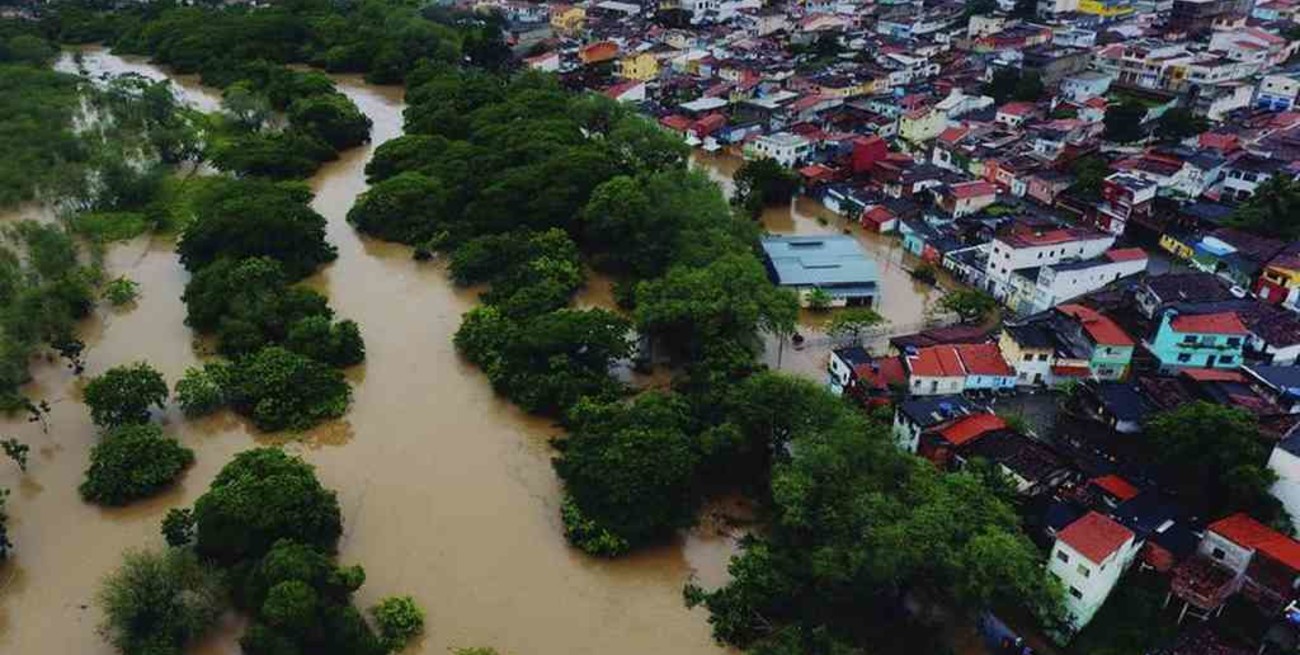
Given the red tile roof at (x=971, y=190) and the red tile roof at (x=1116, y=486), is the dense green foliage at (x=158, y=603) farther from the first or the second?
the red tile roof at (x=971, y=190)

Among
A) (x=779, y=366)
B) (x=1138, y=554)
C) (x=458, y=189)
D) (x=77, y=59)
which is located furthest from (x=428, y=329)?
(x=77, y=59)

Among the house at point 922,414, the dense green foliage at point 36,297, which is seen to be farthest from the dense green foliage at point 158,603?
the house at point 922,414

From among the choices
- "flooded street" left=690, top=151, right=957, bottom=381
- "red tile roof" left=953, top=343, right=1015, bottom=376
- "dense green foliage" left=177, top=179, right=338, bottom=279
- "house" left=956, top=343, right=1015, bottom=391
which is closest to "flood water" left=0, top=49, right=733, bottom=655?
"dense green foliage" left=177, top=179, right=338, bottom=279

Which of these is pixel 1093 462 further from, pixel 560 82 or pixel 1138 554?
pixel 560 82

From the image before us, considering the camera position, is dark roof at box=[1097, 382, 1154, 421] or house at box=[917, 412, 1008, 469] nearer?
house at box=[917, 412, 1008, 469]

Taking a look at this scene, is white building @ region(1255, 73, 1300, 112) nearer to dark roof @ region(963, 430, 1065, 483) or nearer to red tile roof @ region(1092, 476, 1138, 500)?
red tile roof @ region(1092, 476, 1138, 500)

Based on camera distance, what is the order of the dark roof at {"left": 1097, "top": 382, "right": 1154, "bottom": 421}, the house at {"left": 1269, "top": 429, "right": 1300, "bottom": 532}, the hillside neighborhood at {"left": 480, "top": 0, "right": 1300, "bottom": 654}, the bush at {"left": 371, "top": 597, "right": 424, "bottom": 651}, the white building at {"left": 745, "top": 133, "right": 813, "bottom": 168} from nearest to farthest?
the bush at {"left": 371, "top": 597, "right": 424, "bottom": 651} < the house at {"left": 1269, "top": 429, "right": 1300, "bottom": 532} < the hillside neighborhood at {"left": 480, "top": 0, "right": 1300, "bottom": 654} < the dark roof at {"left": 1097, "top": 382, "right": 1154, "bottom": 421} < the white building at {"left": 745, "top": 133, "right": 813, "bottom": 168}
